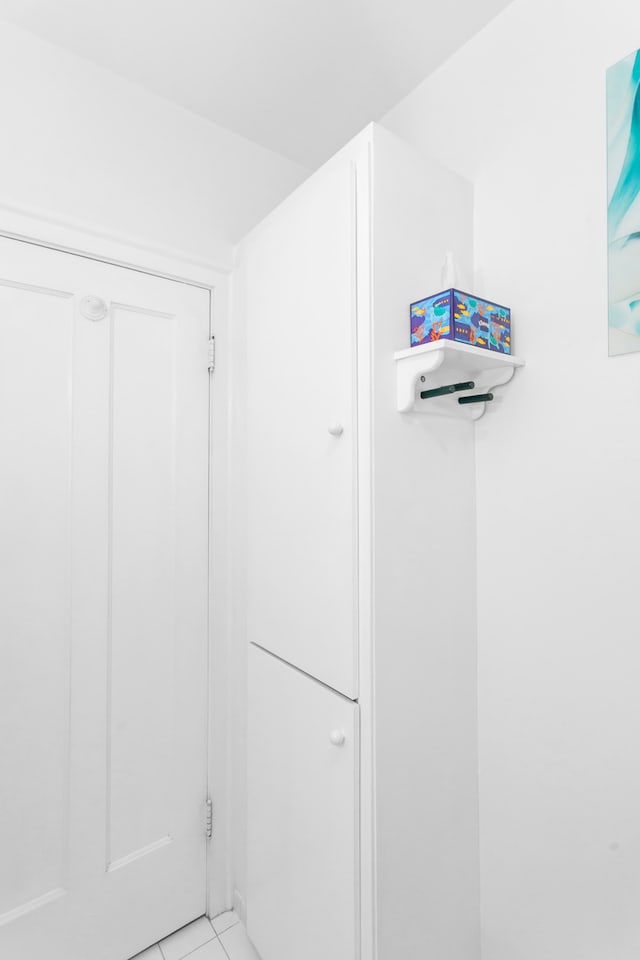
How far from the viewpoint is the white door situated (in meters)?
1.26

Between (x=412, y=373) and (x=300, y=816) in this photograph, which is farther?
(x=300, y=816)

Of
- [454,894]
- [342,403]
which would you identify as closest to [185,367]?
[342,403]

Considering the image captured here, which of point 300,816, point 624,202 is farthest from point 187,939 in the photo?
point 624,202

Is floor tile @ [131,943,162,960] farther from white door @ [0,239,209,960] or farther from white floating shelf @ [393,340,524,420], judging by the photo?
white floating shelf @ [393,340,524,420]

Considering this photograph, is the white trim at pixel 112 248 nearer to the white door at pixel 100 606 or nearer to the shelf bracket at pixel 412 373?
the white door at pixel 100 606

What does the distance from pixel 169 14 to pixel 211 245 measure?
0.55 metres

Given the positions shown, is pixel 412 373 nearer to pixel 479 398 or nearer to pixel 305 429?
pixel 479 398

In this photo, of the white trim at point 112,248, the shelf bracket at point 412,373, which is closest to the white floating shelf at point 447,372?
the shelf bracket at point 412,373

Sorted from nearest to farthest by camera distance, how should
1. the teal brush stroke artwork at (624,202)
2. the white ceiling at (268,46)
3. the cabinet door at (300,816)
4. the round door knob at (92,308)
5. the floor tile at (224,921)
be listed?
the teal brush stroke artwork at (624,202) → the cabinet door at (300,816) → the white ceiling at (268,46) → the round door knob at (92,308) → the floor tile at (224,921)

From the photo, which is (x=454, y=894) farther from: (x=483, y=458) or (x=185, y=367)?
(x=185, y=367)

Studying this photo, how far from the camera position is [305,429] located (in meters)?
1.23

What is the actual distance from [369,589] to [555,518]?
442 mm

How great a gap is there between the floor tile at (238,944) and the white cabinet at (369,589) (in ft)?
0.45

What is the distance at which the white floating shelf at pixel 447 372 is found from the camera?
101 centimetres
